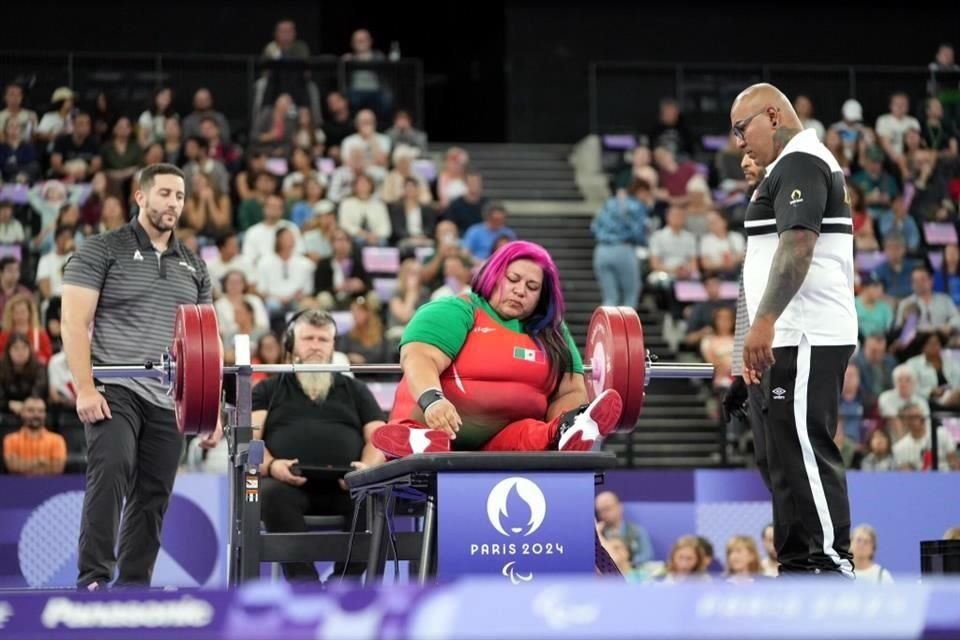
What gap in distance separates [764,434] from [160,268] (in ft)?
9.27

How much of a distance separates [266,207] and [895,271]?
5860 millimetres

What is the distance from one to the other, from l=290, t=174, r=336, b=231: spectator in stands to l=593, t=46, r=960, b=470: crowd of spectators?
2536 millimetres

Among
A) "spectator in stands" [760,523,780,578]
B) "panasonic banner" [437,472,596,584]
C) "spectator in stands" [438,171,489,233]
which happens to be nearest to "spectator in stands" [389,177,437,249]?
"spectator in stands" [438,171,489,233]

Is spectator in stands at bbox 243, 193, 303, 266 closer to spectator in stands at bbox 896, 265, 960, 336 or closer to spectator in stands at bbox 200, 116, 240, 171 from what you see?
spectator in stands at bbox 200, 116, 240, 171

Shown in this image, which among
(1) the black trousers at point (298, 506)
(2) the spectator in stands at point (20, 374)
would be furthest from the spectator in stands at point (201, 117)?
(1) the black trousers at point (298, 506)

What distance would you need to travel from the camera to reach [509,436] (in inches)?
224

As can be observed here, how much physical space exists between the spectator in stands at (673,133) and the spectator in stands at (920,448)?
658 centimetres

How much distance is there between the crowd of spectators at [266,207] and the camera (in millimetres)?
11812

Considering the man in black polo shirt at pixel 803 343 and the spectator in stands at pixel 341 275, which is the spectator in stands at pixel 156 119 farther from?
the man in black polo shirt at pixel 803 343

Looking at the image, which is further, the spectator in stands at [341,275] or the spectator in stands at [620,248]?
the spectator in stands at [620,248]

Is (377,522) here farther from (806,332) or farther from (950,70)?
(950,70)

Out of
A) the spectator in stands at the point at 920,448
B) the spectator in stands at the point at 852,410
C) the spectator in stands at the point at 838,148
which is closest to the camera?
the spectator in stands at the point at 920,448

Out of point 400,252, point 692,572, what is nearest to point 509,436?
point 692,572

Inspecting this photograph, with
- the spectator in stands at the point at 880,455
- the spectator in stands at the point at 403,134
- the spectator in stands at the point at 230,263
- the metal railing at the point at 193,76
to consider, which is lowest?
the spectator in stands at the point at 880,455
